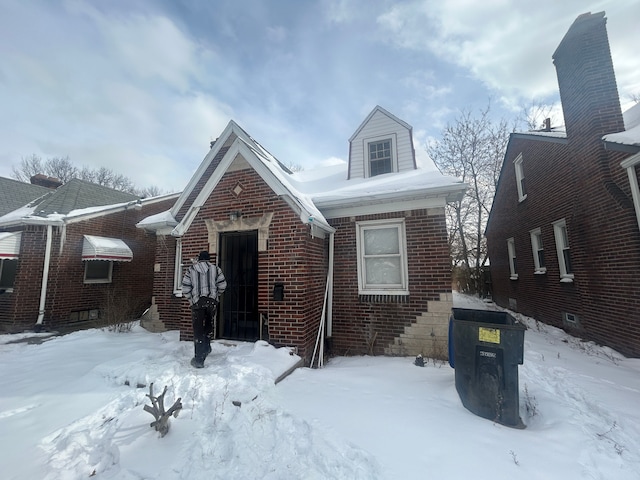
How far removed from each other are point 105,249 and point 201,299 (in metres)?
7.98

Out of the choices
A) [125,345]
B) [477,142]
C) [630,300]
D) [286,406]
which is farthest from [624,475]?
[477,142]

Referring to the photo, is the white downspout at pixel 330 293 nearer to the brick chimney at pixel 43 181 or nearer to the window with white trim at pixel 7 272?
the window with white trim at pixel 7 272

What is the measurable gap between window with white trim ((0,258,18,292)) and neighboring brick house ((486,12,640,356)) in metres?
18.2

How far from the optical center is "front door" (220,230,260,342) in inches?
258

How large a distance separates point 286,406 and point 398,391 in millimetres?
1705

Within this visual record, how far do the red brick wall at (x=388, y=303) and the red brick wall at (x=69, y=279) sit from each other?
8.75 m

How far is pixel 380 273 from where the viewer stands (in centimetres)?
688

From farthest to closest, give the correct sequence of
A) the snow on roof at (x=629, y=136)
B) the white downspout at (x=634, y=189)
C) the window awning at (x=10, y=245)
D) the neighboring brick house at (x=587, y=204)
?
1. the window awning at (x=10, y=245)
2. the neighboring brick house at (x=587, y=204)
3. the white downspout at (x=634, y=189)
4. the snow on roof at (x=629, y=136)

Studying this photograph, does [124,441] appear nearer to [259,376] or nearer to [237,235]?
[259,376]

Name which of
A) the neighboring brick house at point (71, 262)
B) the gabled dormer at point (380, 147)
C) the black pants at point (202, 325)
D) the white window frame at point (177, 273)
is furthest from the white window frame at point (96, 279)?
the gabled dormer at point (380, 147)

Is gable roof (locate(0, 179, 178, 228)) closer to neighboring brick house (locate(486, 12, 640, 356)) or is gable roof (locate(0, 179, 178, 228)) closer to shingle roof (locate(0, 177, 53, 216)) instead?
shingle roof (locate(0, 177, 53, 216))

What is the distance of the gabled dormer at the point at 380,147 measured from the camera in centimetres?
821

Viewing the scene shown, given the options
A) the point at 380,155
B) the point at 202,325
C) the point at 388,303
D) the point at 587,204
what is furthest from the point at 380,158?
the point at 202,325

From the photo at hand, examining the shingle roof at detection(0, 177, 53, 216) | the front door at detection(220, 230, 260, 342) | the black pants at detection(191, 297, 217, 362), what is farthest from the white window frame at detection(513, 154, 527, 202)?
the shingle roof at detection(0, 177, 53, 216)
